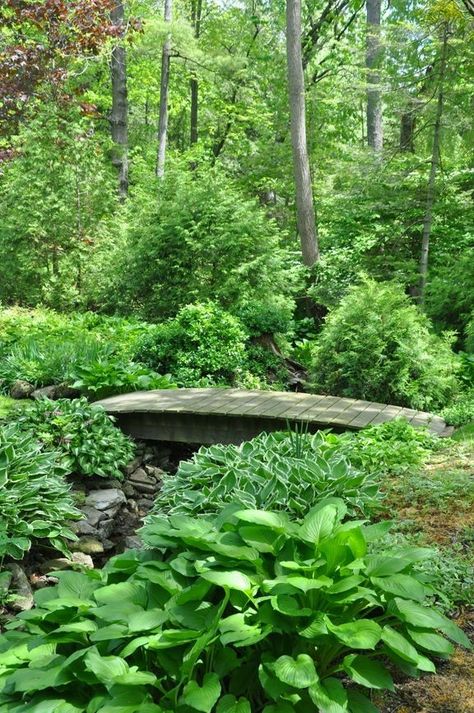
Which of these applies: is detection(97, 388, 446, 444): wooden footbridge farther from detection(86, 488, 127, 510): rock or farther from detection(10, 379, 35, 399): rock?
detection(86, 488, 127, 510): rock

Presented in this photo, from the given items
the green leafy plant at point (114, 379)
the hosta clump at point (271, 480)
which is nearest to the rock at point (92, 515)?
the hosta clump at point (271, 480)

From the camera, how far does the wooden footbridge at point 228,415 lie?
243 inches

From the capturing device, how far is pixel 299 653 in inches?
90.0

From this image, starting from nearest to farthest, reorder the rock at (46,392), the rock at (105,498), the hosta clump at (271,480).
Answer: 1. the hosta clump at (271,480)
2. the rock at (105,498)
3. the rock at (46,392)

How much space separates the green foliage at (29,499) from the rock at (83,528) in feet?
0.36

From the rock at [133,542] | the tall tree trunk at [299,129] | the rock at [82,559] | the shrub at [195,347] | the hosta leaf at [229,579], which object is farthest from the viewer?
the tall tree trunk at [299,129]

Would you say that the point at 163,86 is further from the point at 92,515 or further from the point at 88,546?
the point at 88,546

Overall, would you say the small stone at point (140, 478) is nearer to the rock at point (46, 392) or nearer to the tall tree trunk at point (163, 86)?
the rock at point (46, 392)

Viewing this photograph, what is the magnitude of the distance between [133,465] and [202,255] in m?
4.69

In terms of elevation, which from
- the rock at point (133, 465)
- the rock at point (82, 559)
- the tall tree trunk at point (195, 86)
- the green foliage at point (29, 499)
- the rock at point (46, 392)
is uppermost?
the tall tree trunk at point (195, 86)

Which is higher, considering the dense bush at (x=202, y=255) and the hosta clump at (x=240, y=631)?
the dense bush at (x=202, y=255)

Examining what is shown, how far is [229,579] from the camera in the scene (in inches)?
91.4

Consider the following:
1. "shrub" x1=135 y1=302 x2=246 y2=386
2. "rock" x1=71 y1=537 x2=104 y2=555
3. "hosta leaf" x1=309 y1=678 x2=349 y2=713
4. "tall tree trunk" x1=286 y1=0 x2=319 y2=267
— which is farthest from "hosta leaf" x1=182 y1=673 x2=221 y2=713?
"tall tree trunk" x1=286 y1=0 x2=319 y2=267

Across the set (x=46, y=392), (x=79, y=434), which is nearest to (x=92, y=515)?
(x=79, y=434)
